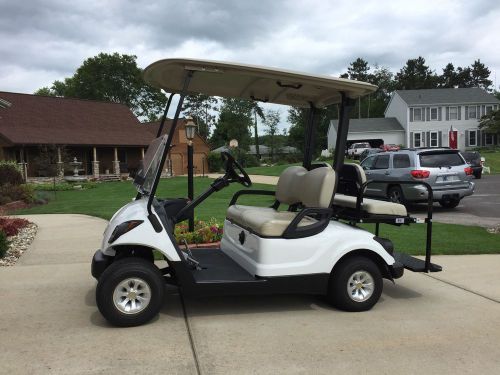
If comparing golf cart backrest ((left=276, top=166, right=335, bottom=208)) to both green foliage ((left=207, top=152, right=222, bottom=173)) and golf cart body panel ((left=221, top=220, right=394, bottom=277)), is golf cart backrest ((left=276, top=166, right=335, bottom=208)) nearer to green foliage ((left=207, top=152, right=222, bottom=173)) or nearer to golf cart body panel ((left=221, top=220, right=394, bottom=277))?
golf cart body panel ((left=221, top=220, right=394, bottom=277))

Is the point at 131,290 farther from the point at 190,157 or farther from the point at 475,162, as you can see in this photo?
the point at 475,162

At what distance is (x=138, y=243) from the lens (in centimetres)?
426

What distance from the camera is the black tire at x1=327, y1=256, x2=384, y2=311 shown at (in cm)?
468

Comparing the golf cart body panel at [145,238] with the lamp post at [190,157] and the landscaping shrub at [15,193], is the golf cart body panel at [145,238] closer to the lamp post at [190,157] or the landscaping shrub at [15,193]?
the lamp post at [190,157]

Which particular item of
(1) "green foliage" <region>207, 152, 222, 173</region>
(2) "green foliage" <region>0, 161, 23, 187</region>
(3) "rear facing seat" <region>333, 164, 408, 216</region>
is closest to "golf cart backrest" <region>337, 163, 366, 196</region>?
(3) "rear facing seat" <region>333, 164, 408, 216</region>

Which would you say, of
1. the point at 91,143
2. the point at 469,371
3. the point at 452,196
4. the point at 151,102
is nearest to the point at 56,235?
the point at 469,371

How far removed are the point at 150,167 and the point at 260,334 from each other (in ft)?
6.48

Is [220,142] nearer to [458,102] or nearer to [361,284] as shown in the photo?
[458,102]

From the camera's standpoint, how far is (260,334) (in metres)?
4.16

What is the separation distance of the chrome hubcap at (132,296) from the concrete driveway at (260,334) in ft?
0.62

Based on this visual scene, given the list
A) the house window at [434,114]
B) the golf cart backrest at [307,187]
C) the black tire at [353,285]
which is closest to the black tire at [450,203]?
the golf cart backrest at [307,187]

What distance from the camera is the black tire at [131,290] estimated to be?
4160mm

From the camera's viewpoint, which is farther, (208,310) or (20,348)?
(208,310)

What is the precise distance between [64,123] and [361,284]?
1408 inches
